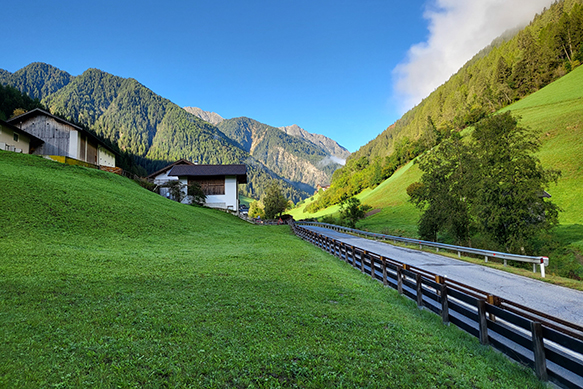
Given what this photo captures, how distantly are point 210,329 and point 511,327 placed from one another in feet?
18.6

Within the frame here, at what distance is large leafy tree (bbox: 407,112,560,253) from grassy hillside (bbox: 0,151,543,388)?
17546 mm

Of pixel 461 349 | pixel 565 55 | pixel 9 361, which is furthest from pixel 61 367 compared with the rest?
pixel 565 55

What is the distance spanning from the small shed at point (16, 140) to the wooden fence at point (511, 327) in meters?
45.8

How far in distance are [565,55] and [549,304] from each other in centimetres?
11046

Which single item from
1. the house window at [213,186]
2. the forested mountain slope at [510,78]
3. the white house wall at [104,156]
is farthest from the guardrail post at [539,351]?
the forested mountain slope at [510,78]

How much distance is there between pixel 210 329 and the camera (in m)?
5.57

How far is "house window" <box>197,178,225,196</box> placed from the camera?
50.3 meters

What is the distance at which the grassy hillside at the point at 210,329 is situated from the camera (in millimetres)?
4070

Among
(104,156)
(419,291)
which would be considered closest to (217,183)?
(104,156)

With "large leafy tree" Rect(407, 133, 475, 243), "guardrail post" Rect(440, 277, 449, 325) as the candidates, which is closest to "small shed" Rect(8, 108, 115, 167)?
"large leafy tree" Rect(407, 133, 475, 243)

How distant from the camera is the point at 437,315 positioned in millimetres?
7172

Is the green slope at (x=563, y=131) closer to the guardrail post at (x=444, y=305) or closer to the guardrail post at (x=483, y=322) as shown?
the guardrail post at (x=444, y=305)

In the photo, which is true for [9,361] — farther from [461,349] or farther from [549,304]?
[549,304]

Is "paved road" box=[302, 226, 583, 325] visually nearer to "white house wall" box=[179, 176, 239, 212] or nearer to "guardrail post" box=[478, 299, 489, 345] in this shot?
"guardrail post" box=[478, 299, 489, 345]
